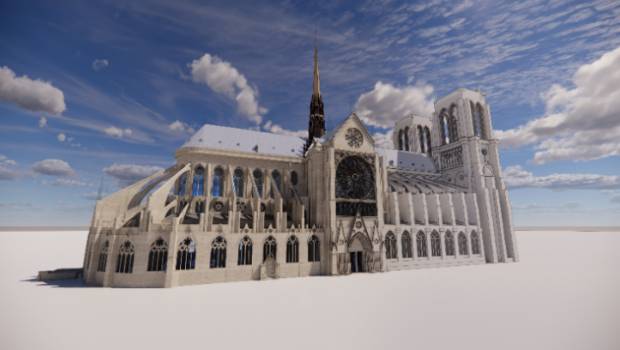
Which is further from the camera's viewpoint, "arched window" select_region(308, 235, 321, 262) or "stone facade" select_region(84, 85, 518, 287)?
"arched window" select_region(308, 235, 321, 262)

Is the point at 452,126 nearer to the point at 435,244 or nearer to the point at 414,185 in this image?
the point at 414,185

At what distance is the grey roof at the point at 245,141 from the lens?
35531 millimetres

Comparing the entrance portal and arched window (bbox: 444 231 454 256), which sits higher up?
arched window (bbox: 444 231 454 256)

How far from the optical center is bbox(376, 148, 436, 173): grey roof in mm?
51056

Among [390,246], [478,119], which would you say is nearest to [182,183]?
[390,246]

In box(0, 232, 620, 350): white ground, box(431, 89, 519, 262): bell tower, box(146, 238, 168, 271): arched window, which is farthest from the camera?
box(431, 89, 519, 262): bell tower

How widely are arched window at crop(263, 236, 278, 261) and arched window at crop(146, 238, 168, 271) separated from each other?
9333 mm

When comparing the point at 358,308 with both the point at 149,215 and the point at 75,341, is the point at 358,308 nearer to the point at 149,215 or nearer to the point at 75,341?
the point at 75,341

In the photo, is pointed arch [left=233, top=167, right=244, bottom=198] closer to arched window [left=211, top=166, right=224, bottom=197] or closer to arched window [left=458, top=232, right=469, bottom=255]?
arched window [left=211, top=166, right=224, bottom=197]

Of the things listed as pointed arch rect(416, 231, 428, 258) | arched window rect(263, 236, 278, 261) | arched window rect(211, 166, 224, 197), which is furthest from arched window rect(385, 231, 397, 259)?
arched window rect(211, 166, 224, 197)

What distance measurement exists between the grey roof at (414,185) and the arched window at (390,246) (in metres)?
8.14

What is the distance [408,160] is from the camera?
5309 cm

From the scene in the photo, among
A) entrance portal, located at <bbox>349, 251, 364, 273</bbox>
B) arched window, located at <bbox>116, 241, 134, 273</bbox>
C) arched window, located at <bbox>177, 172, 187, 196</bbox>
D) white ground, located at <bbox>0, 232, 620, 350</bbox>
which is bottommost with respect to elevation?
white ground, located at <bbox>0, 232, 620, 350</bbox>

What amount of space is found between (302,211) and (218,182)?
40.6ft
